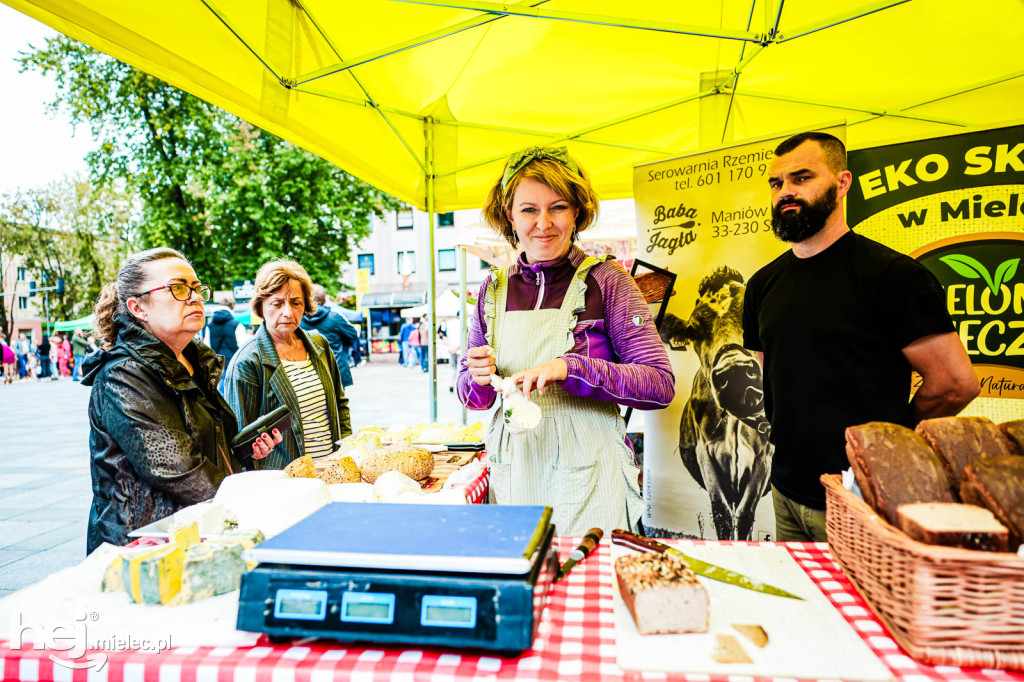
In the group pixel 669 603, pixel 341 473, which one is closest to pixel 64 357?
pixel 341 473

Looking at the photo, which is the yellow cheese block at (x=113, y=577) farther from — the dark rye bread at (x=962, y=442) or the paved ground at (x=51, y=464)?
the paved ground at (x=51, y=464)

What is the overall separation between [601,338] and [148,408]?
163cm

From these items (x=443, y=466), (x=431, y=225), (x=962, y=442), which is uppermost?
(x=431, y=225)

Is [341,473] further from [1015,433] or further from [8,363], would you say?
[8,363]

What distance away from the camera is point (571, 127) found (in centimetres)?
433

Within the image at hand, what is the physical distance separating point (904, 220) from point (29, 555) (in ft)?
19.3

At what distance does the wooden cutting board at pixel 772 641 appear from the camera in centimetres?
90

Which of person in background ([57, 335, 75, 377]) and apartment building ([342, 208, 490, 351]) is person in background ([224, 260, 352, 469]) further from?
apartment building ([342, 208, 490, 351])

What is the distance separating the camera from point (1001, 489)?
958 millimetres

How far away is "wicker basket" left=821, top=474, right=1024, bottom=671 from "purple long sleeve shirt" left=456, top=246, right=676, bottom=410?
92cm

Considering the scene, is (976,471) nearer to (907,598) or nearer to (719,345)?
(907,598)

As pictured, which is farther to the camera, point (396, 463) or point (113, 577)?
point (396, 463)

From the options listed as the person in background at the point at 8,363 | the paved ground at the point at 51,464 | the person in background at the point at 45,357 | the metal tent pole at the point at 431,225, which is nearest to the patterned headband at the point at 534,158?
the metal tent pole at the point at 431,225

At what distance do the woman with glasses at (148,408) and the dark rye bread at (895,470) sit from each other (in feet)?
6.53
